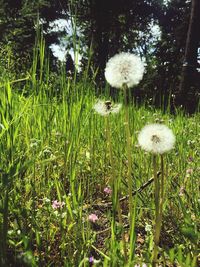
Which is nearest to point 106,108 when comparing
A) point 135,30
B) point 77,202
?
point 77,202

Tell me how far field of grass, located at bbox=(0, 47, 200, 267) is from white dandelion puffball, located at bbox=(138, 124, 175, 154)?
5 centimetres

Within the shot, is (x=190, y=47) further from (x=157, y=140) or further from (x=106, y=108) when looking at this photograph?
(x=157, y=140)

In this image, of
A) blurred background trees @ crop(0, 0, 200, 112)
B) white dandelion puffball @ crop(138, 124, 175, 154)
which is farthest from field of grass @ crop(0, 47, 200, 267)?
blurred background trees @ crop(0, 0, 200, 112)

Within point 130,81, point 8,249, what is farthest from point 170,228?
point 130,81

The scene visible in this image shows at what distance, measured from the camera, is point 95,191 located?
6.94 feet

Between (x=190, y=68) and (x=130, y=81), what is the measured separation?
891cm

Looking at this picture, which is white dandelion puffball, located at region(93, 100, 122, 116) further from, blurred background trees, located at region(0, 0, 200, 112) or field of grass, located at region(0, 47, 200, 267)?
blurred background trees, located at region(0, 0, 200, 112)

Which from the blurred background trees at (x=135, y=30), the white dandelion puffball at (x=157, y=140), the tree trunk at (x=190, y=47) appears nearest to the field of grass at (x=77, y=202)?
the white dandelion puffball at (x=157, y=140)

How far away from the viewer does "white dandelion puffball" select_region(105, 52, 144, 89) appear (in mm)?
1080

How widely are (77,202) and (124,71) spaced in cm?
56

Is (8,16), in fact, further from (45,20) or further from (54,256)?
(45,20)

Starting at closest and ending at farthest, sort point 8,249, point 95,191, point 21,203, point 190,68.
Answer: point 8,249
point 21,203
point 95,191
point 190,68

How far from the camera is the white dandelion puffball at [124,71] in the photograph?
1080mm

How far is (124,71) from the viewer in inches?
44.3
